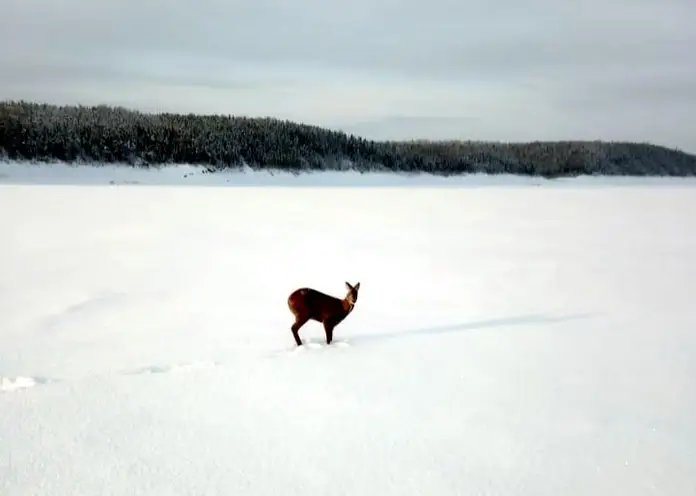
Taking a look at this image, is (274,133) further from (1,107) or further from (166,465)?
(166,465)

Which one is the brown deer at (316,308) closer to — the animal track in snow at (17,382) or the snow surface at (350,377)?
the snow surface at (350,377)

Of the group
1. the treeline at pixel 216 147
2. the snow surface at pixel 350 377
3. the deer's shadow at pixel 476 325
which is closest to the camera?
the snow surface at pixel 350 377

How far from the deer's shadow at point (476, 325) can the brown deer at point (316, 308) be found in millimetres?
415

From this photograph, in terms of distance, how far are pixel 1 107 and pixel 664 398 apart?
247 feet

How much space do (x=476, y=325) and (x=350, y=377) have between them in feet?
6.64

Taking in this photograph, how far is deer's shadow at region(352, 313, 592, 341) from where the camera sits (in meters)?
5.31

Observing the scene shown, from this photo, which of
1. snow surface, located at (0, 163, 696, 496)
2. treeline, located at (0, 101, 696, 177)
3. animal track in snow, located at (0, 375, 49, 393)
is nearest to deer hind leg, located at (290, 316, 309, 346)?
snow surface, located at (0, 163, 696, 496)

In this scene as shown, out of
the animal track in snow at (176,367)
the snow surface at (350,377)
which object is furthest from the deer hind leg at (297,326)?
the animal track in snow at (176,367)

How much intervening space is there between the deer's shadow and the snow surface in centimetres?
4

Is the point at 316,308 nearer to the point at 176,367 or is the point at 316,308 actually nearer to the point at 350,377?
the point at 350,377

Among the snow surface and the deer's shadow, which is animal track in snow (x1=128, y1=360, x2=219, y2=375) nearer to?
the snow surface

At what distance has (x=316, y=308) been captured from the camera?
478cm

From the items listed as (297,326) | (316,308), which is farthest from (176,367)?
(316,308)

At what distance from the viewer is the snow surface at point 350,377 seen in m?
2.72
